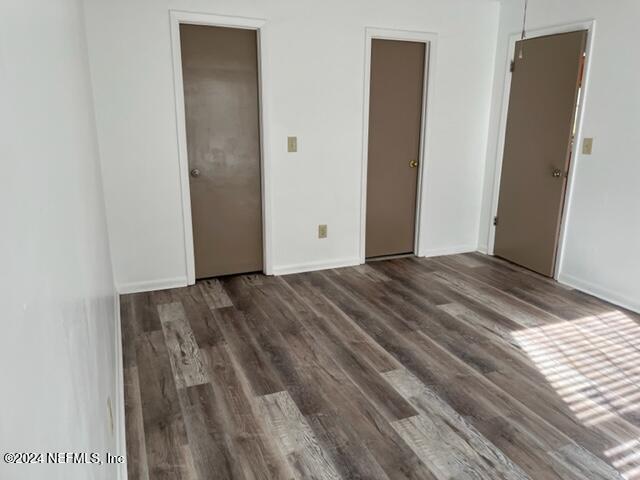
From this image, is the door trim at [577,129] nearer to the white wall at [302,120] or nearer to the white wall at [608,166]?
the white wall at [608,166]

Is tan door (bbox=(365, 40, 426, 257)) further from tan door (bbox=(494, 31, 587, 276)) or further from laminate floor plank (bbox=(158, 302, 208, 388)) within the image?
laminate floor plank (bbox=(158, 302, 208, 388))

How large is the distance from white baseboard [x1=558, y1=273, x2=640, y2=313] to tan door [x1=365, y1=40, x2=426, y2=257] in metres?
1.48

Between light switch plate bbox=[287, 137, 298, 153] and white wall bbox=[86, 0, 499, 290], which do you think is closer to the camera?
white wall bbox=[86, 0, 499, 290]

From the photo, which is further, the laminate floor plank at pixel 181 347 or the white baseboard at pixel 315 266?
the white baseboard at pixel 315 266

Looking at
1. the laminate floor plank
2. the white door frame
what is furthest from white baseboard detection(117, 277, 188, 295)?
the white door frame

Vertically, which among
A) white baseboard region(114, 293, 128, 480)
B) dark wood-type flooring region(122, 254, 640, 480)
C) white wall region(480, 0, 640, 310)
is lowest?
dark wood-type flooring region(122, 254, 640, 480)

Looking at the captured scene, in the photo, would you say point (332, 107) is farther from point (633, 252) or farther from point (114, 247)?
point (633, 252)

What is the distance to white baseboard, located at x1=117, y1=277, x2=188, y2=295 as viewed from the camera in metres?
3.79

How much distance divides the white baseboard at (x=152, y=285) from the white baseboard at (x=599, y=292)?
10.8 feet

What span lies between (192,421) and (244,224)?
2.15m

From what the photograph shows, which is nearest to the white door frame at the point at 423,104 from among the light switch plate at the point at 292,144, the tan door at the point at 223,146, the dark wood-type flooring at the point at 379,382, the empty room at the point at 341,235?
the empty room at the point at 341,235

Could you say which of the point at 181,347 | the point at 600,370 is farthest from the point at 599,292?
the point at 181,347

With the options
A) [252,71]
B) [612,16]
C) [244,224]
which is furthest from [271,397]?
[612,16]

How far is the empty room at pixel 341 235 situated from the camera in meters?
1.95
